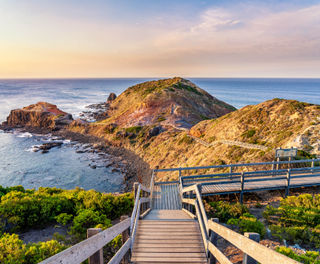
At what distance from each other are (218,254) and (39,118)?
66892 millimetres

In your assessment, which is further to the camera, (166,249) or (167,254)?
(166,249)

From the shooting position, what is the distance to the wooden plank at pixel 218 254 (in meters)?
3.45

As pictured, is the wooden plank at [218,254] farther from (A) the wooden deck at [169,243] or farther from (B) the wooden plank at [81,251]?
(B) the wooden plank at [81,251]

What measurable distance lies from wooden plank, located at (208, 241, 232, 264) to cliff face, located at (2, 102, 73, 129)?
59.3m

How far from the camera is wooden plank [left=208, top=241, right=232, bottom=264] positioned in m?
3.45

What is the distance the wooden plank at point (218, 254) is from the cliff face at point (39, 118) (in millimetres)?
59288

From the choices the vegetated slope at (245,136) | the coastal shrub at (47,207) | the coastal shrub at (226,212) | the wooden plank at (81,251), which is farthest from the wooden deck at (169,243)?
the vegetated slope at (245,136)

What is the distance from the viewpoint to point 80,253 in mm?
2383

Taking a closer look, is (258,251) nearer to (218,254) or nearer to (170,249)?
(218,254)

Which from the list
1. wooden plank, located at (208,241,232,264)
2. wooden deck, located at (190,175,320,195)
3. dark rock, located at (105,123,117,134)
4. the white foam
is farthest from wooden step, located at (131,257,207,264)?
the white foam

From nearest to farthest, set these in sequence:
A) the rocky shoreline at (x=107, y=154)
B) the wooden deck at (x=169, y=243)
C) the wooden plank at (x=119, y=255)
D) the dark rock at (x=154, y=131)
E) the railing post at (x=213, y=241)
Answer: the wooden plank at (x=119, y=255)
the railing post at (x=213, y=241)
the wooden deck at (x=169, y=243)
the rocky shoreline at (x=107, y=154)
the dark rock at (x=154, y=131)

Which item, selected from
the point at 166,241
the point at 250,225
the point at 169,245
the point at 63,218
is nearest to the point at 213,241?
the point at 169,245

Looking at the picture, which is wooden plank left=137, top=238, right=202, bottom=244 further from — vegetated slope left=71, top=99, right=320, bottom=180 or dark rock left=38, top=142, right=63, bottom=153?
dark rock left=38, top=142, right=63, bottom=153

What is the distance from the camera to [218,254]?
3834mm
